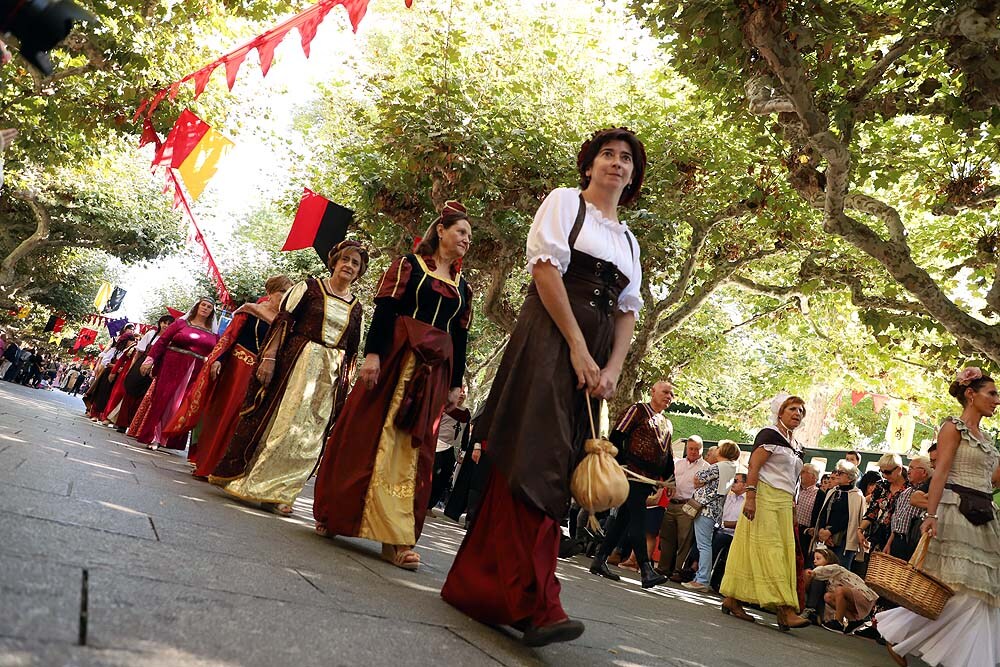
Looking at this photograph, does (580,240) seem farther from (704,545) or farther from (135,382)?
(135,382)

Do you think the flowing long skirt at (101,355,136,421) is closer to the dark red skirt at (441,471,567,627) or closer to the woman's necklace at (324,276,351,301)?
the woman's necklace at (324,276,351,301)

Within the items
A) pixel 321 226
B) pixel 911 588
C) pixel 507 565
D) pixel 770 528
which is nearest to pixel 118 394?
pixel 321 226

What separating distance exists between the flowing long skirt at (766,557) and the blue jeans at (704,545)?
10.8ft

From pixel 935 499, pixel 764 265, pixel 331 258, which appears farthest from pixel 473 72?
pixel 935 499

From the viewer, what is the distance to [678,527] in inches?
430

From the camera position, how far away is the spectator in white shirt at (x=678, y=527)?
427 inches

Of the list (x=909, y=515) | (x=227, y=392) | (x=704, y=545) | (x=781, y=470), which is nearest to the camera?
(x=781, y=470)

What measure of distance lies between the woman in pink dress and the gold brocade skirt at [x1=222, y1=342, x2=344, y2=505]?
4.95 meters

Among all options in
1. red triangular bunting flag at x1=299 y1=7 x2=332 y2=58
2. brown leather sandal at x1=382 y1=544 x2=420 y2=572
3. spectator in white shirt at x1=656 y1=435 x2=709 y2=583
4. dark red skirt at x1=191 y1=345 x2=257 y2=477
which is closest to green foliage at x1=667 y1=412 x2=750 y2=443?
spectator in white shirt at x1=656 y1=435 x2=709 y2=583

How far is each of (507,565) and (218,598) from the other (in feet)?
3.47

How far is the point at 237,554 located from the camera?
3.29 metres

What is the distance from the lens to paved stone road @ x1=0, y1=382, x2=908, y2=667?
189cm

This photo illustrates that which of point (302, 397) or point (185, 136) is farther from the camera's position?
point (185, 136)

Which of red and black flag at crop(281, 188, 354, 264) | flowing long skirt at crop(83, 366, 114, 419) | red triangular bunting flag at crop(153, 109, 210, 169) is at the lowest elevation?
flowing long skirt at crop(83, 366, 114, 419)
